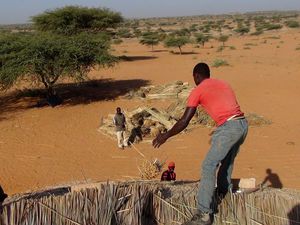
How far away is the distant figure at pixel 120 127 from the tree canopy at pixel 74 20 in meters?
20.1

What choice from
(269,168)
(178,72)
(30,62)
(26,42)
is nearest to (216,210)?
(269,168)

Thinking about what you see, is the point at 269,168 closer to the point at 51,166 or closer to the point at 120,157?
the point at 120,157

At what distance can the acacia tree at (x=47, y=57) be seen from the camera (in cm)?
1658

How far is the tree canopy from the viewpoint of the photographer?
31.8 meters

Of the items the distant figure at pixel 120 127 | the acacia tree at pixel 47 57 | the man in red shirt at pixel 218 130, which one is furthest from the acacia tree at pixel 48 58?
the man in red shirt at pixel 218 130

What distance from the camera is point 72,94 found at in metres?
19.6

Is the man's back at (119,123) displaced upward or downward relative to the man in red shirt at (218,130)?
downward

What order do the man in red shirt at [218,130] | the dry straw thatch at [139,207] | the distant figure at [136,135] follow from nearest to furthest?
1. the dry straw thatch at [139,207]
2. the man in red shirt at [218,130]
3. the distant figure at [136,135]

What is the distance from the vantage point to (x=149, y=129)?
43.1 ft

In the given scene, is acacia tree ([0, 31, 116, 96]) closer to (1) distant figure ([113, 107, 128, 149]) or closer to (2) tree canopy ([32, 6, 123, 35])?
(1) distant figure ([113, 107, 128, 149])

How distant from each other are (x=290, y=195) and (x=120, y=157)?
22.8 feet

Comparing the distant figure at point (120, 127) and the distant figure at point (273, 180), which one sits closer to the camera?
the distant figure at point (273, 180)

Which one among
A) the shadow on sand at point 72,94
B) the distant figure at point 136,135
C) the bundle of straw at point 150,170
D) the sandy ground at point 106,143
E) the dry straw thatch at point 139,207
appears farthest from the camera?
the shadow on sand at point 72,94

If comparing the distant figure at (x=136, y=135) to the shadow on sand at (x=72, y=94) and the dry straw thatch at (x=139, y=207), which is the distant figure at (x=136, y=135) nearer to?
the shadow on sand at (x=72, y=94)
